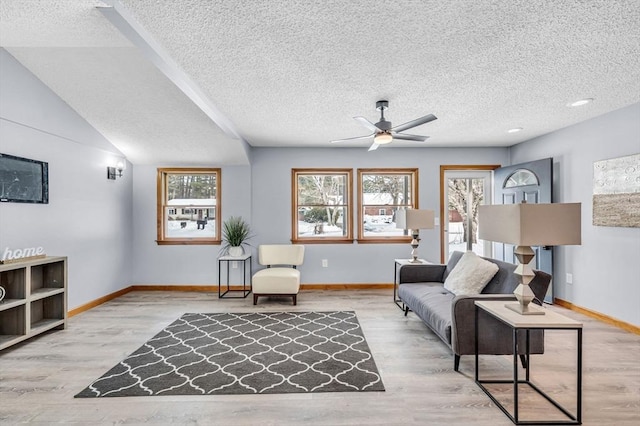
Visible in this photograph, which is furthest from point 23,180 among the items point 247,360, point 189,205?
point 247,360

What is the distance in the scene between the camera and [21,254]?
3.34m

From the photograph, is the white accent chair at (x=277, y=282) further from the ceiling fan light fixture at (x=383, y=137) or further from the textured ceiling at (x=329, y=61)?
the ceiling fan light fixture at (x=383, y=137)

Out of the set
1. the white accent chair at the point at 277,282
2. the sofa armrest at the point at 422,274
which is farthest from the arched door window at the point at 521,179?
the white accent chair at the point at 277,282

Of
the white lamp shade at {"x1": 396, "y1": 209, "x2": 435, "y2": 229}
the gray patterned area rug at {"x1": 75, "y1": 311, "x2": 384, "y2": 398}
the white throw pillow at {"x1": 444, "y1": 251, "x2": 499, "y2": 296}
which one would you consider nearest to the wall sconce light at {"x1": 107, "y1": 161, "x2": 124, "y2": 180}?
the gray patterned area rug at {"x1": 75, "y1": 311, "x2": 384, "y2": 398}

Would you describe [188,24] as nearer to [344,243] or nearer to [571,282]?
[344,243]

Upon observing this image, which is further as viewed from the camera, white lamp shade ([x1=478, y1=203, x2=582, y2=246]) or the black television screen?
the black television screen

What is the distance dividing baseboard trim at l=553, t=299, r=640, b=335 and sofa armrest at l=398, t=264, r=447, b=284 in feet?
5.87

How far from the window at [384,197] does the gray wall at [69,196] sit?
382cm

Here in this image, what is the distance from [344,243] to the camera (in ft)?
18.4

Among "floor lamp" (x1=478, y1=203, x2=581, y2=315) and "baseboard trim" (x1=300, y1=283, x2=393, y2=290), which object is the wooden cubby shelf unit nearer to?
"baseboard trim" (x1=300, y1=283, x2=393, y2=290)

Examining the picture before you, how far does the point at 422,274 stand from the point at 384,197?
76.1 inches

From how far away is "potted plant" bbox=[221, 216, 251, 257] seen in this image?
202 inches

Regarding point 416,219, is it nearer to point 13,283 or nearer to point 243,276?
point 243,276

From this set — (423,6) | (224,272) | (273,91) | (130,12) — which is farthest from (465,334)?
(224,272)
